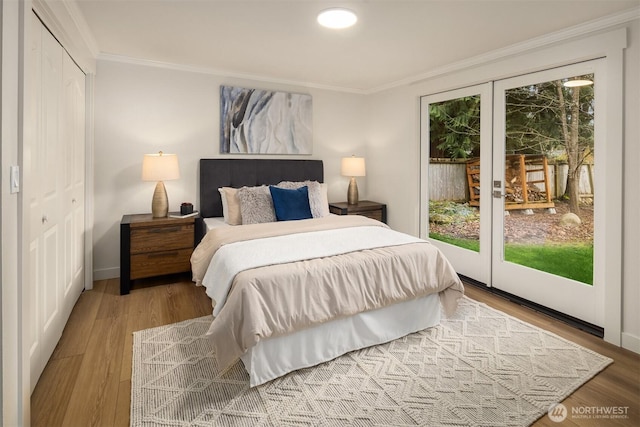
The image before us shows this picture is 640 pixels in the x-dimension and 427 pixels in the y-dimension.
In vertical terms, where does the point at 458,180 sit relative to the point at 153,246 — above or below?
above

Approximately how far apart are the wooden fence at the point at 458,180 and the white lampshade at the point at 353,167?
928 mm

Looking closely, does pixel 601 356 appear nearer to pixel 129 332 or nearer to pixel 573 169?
pixel 573 169

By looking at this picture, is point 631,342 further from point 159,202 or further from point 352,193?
point 159,202

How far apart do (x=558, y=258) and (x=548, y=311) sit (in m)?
0.48

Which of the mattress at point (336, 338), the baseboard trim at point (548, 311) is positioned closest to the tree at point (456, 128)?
the baseboard trim at point (548, 311)

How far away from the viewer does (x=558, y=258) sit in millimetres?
2992

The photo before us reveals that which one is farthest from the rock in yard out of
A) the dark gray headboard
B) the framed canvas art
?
the framed canvas art

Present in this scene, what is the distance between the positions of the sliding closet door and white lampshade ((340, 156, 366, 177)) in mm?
3033

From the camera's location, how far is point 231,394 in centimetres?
191

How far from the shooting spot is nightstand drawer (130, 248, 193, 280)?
133 inches

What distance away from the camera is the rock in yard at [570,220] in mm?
2855

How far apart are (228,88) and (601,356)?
4.29m

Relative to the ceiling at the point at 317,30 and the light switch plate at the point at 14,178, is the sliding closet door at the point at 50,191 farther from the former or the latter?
the ceiling at the point at 317,30

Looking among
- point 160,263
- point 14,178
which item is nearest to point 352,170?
point 160,263
